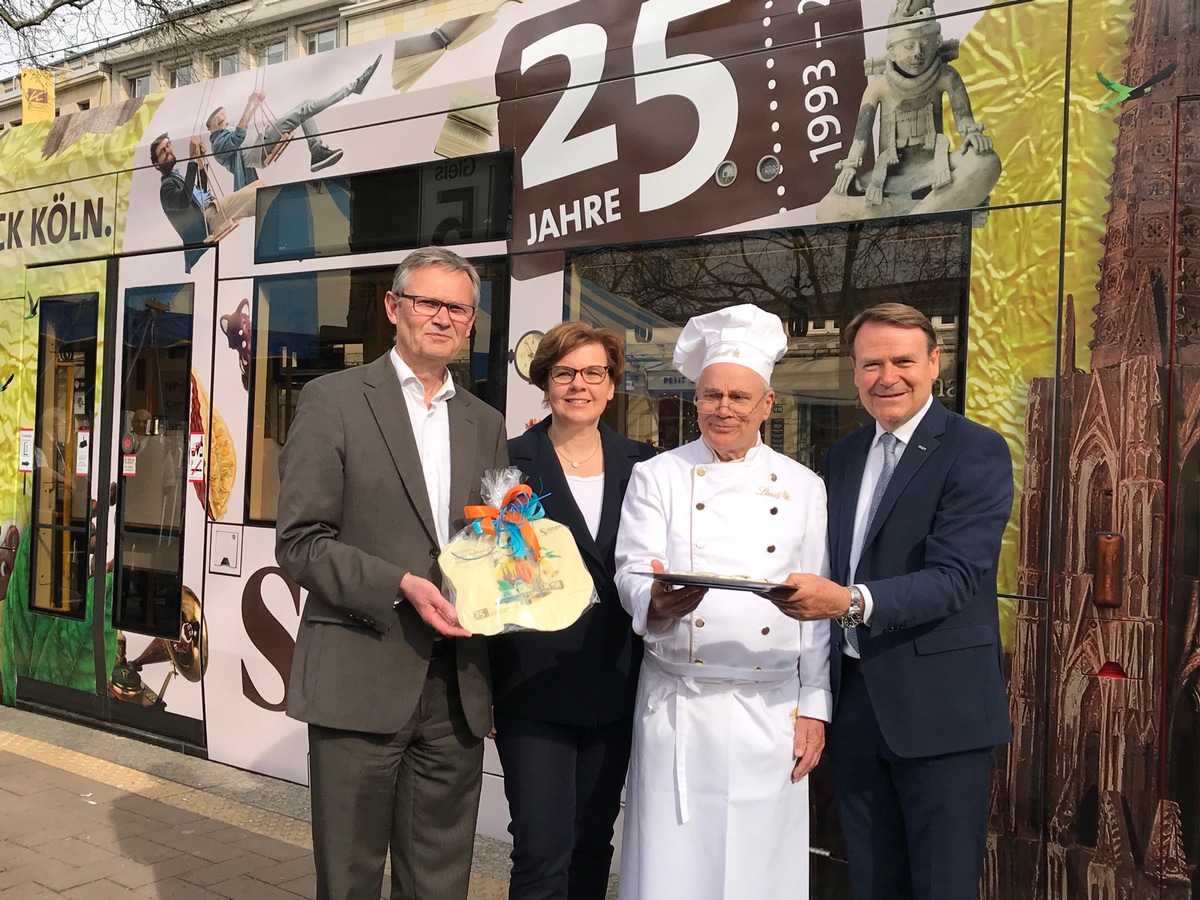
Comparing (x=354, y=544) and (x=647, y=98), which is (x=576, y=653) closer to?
(x=354, y=544)

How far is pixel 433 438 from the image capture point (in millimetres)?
2744

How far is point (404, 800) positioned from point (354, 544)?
70 cm

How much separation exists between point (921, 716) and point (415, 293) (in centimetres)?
158

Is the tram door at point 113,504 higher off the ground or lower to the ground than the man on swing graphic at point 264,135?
lower

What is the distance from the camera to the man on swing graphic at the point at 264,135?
484cm

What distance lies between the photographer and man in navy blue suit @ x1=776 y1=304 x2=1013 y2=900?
94.9 inches

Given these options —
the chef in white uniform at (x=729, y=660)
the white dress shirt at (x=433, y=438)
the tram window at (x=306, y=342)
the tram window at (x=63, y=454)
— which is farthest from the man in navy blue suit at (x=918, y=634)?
the tram window at (x=63, y=454)

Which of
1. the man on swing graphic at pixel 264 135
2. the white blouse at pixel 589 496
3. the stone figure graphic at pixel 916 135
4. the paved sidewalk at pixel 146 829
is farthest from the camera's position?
the man on swing graphic at pixel 264 135

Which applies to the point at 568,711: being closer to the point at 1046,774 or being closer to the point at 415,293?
the point at 415,293

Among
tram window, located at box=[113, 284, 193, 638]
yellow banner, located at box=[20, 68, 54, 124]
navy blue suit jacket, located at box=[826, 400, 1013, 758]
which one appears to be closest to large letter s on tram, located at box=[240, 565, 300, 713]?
tram window, located at box=[113, 284, 193, 638]

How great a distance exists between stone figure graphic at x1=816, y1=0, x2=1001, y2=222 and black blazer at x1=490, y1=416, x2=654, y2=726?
1331 millimetres

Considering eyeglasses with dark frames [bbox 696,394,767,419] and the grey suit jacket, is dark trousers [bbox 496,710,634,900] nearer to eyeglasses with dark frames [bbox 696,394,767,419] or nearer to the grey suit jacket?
the grey suit jacket

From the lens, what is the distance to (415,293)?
263 centimetres

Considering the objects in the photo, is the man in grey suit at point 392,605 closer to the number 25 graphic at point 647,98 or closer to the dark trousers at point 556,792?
the dark trousers at point 556,792
